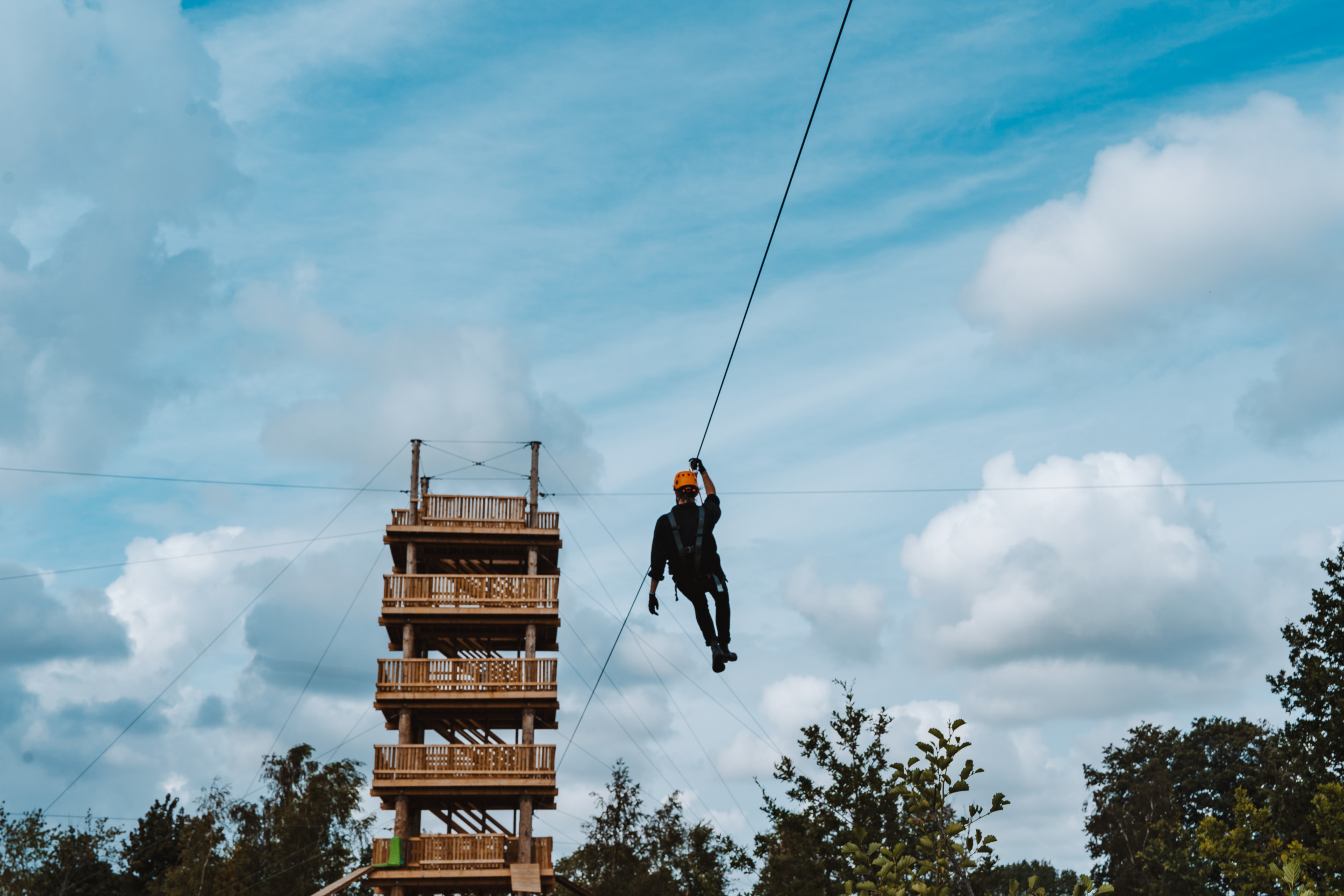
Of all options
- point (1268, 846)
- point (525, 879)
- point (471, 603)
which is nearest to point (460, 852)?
point (525, 879)

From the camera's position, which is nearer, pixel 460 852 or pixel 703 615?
pixel 703 615

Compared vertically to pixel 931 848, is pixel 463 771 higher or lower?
higher


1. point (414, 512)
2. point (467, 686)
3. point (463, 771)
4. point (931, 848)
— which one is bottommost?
point (931, 848)

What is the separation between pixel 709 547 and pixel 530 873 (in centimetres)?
2713

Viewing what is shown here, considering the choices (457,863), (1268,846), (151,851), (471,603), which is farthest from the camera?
(151,851)

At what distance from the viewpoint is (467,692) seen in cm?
4041

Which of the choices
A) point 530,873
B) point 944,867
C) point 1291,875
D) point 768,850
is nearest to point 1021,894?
point 944,867

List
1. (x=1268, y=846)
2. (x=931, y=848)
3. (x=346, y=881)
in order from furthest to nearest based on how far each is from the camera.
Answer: (x=346, y=881) → (x=1268, y=846) → (x=931, y=848)

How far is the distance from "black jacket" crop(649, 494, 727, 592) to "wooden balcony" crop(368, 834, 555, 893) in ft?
89.5

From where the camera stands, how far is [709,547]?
13984mm

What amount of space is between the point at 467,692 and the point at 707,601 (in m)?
27.7

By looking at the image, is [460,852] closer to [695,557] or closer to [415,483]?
[415,483]

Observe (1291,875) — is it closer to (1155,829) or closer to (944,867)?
(944,867)

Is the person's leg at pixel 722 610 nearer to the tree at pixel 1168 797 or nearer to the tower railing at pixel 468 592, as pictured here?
the tower railing at pixel 468 592
